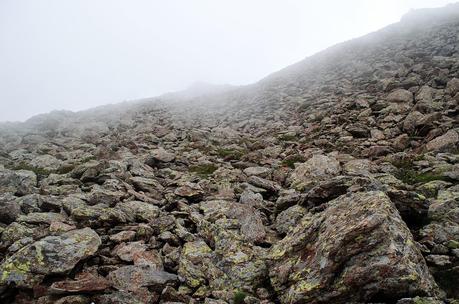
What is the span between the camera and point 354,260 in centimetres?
749

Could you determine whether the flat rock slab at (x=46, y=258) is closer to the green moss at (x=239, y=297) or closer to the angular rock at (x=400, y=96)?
the green moss at (x=239, y=297)

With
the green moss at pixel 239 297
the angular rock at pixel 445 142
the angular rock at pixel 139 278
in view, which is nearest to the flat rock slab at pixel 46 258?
the angular rock at pixel 139 278

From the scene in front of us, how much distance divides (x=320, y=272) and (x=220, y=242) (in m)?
3.99

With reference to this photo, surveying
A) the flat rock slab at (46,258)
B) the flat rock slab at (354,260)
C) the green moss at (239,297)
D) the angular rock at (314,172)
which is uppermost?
the flat rock slab at (46,258)

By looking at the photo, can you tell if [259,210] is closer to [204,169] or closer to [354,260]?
[354,260]

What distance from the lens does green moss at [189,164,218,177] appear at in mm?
19141

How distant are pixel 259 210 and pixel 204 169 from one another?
7202 millimetres

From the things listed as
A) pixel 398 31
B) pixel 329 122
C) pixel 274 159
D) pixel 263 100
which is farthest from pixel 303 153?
pixel 398 31

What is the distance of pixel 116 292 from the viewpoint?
8.84m

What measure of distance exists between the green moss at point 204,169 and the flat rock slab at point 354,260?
33.7 ft

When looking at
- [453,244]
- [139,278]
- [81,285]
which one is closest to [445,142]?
[453,244]

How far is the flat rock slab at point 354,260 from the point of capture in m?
6.96

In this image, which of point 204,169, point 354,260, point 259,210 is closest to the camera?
point 354,260

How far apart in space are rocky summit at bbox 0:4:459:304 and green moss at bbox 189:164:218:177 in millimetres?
113
